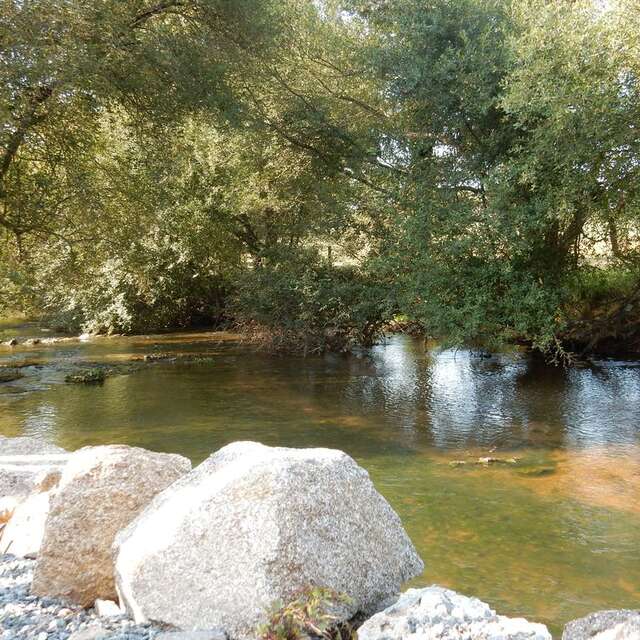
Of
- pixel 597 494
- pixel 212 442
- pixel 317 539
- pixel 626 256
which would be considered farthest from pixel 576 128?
pixel 317 539

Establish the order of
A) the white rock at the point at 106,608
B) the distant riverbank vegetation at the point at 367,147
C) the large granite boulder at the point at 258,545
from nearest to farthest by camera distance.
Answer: the large granite boulder at the point at 258,545
the white rock at the point at 106,608
the distant riverbank vegetation at the point at 367,147

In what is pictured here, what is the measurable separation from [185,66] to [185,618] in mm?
14525

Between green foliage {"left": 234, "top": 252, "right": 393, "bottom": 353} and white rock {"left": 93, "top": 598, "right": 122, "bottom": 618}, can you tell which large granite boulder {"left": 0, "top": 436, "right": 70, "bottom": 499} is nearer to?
white rock {"left": 93, "top": 598, "right": 122, "bottom": 618}

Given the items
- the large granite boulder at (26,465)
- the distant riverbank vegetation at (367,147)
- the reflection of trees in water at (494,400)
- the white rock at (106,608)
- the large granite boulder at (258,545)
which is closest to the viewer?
the large granite boulder at (258,545)

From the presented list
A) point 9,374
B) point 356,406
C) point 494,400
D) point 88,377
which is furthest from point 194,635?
point 9,374

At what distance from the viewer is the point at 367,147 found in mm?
18094

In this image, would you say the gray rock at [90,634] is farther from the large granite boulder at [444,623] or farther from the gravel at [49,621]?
the large granite boulder at [444,623]

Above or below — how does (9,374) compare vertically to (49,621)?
above

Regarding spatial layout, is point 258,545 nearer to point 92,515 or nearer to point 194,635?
point 194,635

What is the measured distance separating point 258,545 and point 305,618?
0.53m

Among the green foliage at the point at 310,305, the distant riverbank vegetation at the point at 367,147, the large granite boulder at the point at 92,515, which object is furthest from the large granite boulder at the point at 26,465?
the green foliage at the point at 310,305

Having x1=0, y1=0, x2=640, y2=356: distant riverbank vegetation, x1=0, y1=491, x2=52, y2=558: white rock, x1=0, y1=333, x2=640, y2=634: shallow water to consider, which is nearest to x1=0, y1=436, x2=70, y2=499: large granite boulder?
x1=0, y1=491, x2=52, y2=558: white rock

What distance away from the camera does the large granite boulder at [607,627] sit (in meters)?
3.13

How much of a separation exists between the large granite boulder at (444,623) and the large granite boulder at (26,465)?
4.10 m
